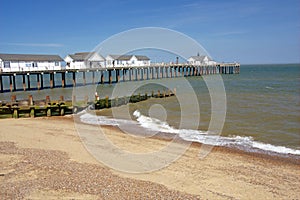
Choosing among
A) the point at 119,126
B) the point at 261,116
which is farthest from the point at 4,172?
the point at 261,116

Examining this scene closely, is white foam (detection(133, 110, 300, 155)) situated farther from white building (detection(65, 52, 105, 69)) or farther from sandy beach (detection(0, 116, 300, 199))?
white building (detection(65, 52, 105, 69))

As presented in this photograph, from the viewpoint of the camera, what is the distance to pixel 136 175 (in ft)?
27.7

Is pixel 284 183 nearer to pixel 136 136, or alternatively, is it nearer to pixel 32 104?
pixel 136 136

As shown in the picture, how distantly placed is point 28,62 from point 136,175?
3877 cm

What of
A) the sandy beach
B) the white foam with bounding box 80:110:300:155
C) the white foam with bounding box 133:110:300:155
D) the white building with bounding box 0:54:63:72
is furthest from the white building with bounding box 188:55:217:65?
the sandy beach

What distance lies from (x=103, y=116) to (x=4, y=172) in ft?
40.3

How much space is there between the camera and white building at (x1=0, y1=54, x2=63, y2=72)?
40312 mm

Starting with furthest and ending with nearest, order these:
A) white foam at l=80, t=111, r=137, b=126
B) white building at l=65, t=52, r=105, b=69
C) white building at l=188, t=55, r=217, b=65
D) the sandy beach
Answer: white building at l=188, t=55, r=217, b=65, white building at l=65, t=52, r=105, b=69, white foam at l=80, t=111, r=137, b=126, the sandy beach

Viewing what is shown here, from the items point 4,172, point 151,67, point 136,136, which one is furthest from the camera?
point 151,67

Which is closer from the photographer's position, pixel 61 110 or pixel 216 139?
pixel 216 139

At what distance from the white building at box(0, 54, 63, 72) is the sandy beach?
1210 inches

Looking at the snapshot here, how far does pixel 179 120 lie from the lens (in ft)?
61.7

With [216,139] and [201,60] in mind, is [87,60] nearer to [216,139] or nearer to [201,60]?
[201,60]

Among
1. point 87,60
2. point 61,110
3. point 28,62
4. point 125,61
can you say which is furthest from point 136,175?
point 125,61
